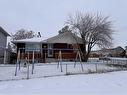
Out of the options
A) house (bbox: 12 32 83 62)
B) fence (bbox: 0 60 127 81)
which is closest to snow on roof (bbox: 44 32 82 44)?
house (bbox: 12 32 83 62)

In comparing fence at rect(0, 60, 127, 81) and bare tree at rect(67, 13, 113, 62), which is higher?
bare tree at rect(67, 13, 113, 62)

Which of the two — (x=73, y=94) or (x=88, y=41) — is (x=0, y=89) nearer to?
(x=73, y=94)

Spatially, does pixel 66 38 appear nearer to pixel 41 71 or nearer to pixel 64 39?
pixel 64 39

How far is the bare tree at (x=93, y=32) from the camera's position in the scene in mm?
25641

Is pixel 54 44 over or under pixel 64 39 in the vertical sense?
under

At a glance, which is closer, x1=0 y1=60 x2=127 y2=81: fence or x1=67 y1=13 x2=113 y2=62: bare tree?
x1=0 y1=60 x2=127 y2=81: fence

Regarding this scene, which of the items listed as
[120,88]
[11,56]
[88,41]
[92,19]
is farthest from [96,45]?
[120,88]

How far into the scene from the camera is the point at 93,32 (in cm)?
2558

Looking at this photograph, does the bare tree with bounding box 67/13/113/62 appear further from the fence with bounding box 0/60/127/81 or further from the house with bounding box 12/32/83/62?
the fence with bounding box 0/60/127/81

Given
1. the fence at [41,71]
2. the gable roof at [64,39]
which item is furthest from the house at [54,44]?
the fence at [41,71]

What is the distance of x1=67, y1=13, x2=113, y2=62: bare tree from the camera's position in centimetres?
2564

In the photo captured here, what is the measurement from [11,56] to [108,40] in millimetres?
12127

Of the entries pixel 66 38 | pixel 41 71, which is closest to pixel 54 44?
pixel 66 38

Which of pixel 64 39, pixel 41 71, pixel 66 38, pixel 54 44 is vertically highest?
pixel 66 38
